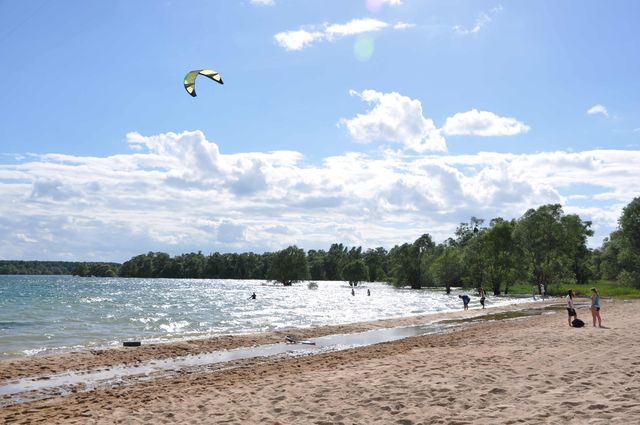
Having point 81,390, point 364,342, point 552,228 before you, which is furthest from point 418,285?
point 81,390

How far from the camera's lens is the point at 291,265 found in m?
153

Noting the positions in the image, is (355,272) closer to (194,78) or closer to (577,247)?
(577,247)

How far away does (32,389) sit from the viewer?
49.0 feet

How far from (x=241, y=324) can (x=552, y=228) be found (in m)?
56.2

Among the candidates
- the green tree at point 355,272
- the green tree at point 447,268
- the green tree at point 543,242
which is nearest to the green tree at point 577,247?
the green tree at point 543,242

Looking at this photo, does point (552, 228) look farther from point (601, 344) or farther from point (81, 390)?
point (81, 390)

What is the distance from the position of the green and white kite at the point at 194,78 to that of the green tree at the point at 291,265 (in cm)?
13913

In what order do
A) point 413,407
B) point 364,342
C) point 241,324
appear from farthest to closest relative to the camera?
point 241,324
point 364,342
point 413,407

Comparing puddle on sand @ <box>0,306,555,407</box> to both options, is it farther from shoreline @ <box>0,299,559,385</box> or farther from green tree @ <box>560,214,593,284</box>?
green tree @ <box>560,214,593,284</box>

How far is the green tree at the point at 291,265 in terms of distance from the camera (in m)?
152

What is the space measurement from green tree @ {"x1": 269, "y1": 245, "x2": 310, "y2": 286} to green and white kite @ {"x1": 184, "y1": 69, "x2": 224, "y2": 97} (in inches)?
5478

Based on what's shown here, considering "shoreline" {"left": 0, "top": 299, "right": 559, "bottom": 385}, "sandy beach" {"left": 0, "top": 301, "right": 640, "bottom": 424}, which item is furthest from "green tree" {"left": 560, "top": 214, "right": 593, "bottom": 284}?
"sandy beach" {"left": 0, "top": 301, "right": 640, "bottom": 424}

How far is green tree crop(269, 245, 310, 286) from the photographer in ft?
500

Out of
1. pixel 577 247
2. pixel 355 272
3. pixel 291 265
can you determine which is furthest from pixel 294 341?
pixel 355 272
